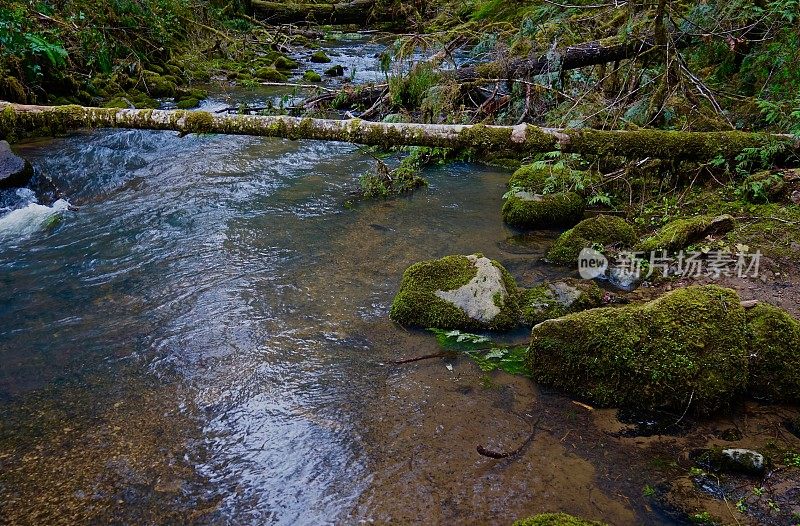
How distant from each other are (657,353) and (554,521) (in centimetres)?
154

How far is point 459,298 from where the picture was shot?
15.9 ft

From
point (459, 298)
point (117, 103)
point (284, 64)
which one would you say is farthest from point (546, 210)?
point (284, 64)

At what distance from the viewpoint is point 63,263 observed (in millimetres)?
6055

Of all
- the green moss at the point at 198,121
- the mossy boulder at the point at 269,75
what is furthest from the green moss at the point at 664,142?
the mossy boulder at the point at 269,75

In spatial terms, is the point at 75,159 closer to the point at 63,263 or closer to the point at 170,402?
the point at 63,263

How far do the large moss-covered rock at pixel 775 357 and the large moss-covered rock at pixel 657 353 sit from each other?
11 centimetres

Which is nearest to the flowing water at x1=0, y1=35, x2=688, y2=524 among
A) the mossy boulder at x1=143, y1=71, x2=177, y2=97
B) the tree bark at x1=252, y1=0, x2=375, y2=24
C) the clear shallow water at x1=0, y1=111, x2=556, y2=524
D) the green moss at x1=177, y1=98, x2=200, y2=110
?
the clear shallow water at x1=0, y1=111, x2=556, y2=524

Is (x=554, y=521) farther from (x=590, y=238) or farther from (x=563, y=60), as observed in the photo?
(x=563, y=60)

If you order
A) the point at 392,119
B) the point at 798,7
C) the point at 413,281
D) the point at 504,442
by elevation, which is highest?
the point at 798,7

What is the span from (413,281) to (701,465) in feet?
8.99

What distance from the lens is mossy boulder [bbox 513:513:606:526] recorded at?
105 inches

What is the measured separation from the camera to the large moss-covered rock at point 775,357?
3615 millimetres

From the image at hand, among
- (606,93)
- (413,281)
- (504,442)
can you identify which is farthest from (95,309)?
(606,93)

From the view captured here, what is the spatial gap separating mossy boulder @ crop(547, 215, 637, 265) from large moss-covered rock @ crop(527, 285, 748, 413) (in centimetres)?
208
